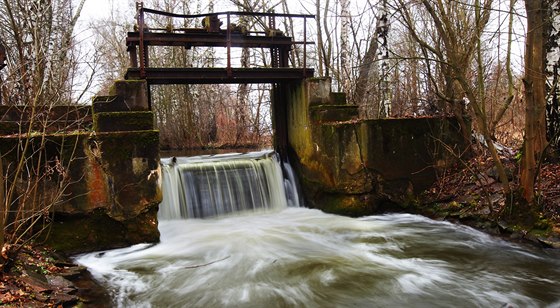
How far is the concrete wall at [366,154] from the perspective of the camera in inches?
353

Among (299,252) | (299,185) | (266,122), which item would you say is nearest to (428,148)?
(299,185)

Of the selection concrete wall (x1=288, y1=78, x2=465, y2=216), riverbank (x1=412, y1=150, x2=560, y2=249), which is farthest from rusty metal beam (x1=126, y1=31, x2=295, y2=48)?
riverbank (x1=412, y1=150, x2=560, y2=249)

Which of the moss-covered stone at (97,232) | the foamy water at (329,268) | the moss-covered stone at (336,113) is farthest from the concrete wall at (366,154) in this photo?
the moss-covered stone at (97,232)

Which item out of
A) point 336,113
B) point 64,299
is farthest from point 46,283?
point 336,113

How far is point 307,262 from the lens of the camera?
6508 mm

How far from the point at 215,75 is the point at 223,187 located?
261cm

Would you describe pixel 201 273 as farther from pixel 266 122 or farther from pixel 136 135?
pixel 266 122

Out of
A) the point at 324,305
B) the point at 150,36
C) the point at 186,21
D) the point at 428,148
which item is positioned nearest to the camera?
the point at 324,305

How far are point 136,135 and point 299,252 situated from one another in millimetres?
3503

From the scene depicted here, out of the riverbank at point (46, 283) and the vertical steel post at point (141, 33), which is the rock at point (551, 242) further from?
the vertical steel post at point (141, 33)

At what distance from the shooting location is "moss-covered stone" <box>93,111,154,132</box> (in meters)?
7.36

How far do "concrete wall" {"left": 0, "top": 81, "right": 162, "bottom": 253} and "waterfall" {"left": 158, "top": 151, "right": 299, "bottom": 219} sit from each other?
167 cm

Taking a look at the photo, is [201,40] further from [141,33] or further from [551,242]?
[551,242]

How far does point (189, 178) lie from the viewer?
30.9 ft
